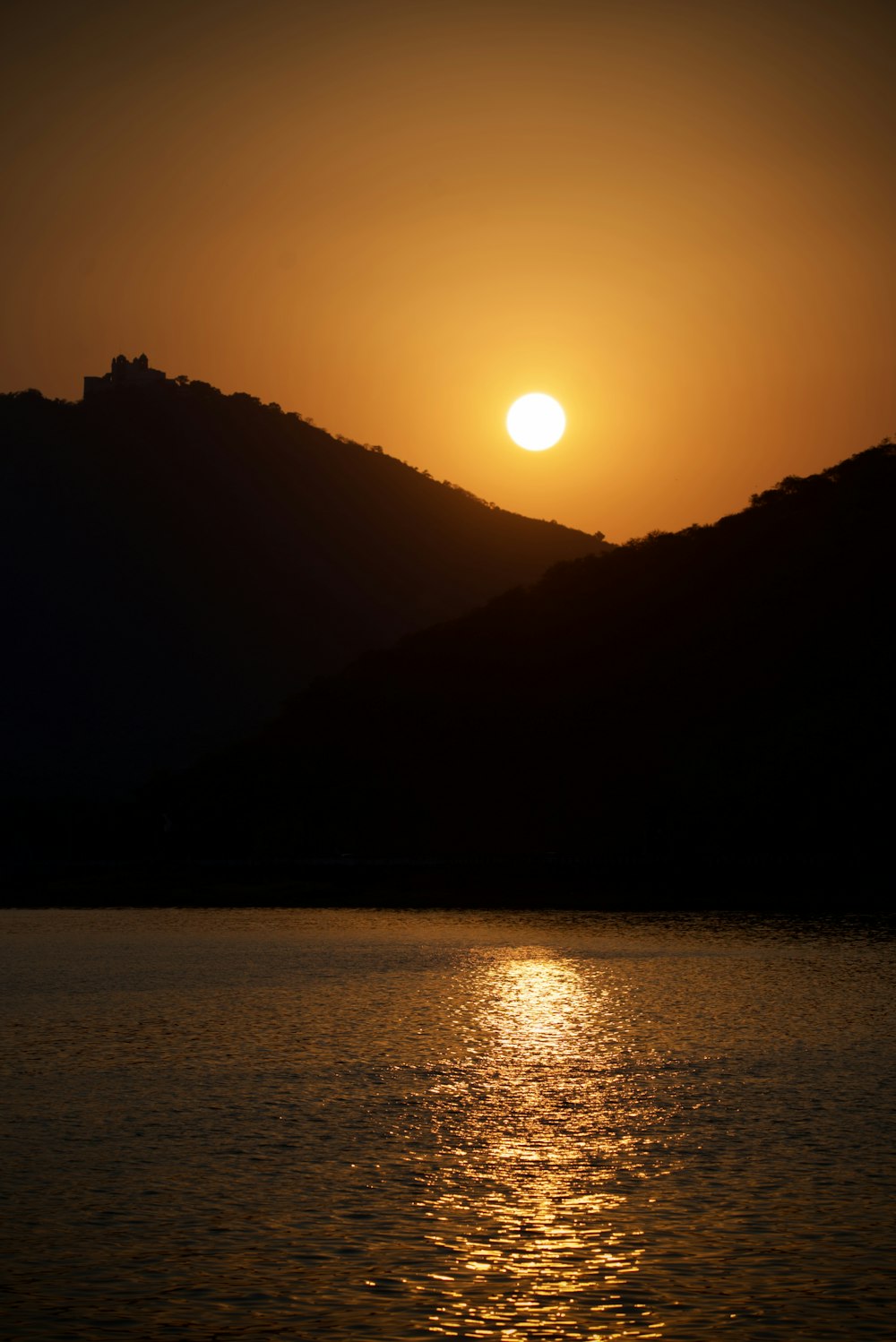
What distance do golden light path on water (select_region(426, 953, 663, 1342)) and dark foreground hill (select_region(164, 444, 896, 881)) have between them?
2753 inches

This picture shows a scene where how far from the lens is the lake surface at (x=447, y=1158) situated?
17219mm

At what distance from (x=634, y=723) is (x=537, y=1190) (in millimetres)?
109962

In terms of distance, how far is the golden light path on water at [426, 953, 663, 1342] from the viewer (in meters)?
16.8

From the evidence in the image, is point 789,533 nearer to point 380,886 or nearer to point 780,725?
point 780,725

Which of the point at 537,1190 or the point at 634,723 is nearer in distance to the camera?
the point at 537,1190

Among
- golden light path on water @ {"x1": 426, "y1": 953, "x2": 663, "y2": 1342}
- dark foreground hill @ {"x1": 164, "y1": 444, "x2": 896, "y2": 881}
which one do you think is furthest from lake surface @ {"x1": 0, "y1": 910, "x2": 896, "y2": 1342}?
dark foreground hill @ {"x1": 164, "y1": 444, "x2": 896, "y2": 881}

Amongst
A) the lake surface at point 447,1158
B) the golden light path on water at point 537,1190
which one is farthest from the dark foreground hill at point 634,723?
the golden light path on water at point 537,1190

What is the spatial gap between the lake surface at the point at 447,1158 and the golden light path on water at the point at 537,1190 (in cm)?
7

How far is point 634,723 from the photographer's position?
431 feet

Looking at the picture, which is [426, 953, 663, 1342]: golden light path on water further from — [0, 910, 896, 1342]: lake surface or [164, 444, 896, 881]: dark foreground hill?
[164, 444, 896, 881]: dark foreground hill

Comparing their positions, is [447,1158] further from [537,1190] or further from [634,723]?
[634,723]

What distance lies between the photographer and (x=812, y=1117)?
27.7 meters

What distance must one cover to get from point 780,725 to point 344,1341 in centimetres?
10878

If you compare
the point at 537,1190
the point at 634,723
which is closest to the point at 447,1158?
the point at 537,1190
